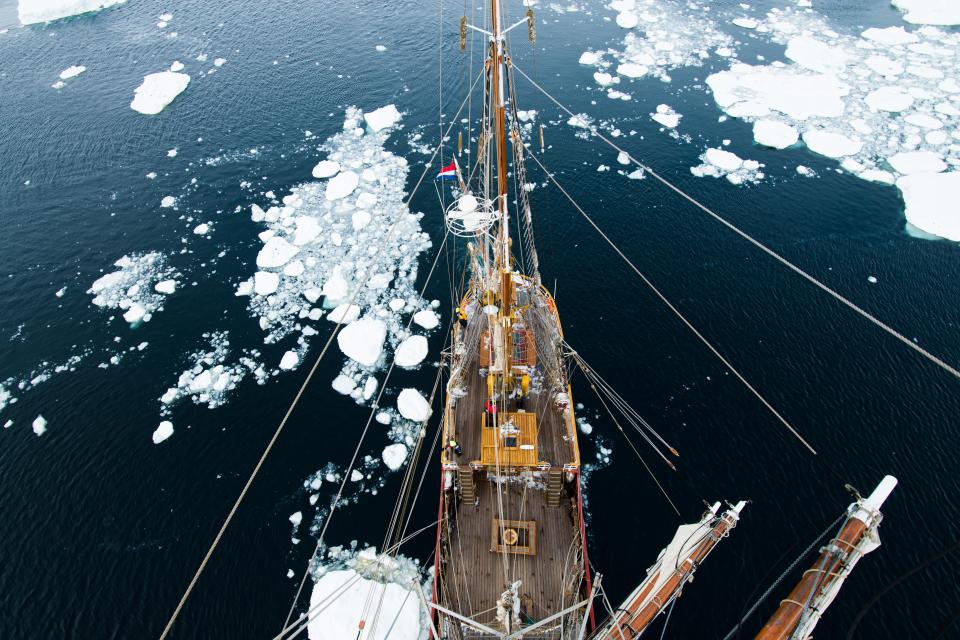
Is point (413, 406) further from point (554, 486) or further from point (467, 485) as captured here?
point (554, 486)

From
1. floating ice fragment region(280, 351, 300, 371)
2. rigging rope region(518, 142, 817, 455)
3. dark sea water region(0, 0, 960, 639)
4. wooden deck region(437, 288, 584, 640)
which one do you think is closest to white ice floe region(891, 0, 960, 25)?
dark sea water region(0, 0, 960, 639)

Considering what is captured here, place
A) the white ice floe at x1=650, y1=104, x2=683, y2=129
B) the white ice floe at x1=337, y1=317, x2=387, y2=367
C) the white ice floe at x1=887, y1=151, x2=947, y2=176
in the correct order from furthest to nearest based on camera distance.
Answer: the white ice floe at x1=650, y1=104, x2=683, y2=129
the white ice floe at x1=887, y1=151, x2=947, y2=176
the white ice floe at x1=337, y1=317, x2=387, y2=367

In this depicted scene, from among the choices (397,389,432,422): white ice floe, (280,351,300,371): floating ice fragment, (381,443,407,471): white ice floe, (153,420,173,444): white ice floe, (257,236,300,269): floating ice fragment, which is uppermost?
(257,236,300,269): floating ice fragment

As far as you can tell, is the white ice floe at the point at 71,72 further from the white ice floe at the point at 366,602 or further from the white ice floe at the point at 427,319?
the white ice floe at the point at 366,602

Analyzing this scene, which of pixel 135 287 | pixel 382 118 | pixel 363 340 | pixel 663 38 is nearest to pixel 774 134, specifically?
pixel 663 38

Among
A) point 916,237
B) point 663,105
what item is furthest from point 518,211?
point 916,237

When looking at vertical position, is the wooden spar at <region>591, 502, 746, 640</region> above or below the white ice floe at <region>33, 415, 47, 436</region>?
above

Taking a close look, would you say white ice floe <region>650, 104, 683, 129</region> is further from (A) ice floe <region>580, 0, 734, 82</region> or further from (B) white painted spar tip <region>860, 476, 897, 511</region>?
(B) white painted spar tip <region>860, 476, 897, 511</region>
